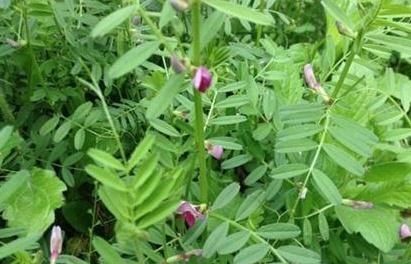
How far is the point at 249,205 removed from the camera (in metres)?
1.04

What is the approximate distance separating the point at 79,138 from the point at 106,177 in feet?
1.30

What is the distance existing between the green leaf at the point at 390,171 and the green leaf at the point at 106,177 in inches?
17.5

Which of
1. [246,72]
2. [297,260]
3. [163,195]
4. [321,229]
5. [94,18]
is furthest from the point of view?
[94,18]

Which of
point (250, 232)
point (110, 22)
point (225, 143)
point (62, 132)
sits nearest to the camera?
point (110, 22)

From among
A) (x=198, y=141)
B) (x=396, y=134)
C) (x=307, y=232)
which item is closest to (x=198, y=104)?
(x=198, y=141)

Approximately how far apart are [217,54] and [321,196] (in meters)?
0.24

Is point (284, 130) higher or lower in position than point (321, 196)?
higher

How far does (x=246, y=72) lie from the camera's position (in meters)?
1.22

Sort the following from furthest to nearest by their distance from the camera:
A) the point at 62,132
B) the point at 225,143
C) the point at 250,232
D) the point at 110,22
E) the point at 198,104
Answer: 1. the point at 62,132
2. the point at 225,143
3. the point at 250,232
4. the point at 198,104
5. the point at 110,22

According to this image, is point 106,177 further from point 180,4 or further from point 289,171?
point 289,171

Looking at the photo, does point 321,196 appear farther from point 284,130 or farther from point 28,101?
point 28,101

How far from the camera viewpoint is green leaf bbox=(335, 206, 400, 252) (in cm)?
111

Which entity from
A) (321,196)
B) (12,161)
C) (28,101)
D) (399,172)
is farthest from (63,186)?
(399,172)

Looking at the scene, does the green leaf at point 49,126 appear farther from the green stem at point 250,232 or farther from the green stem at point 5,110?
the green stem at point 250,232
